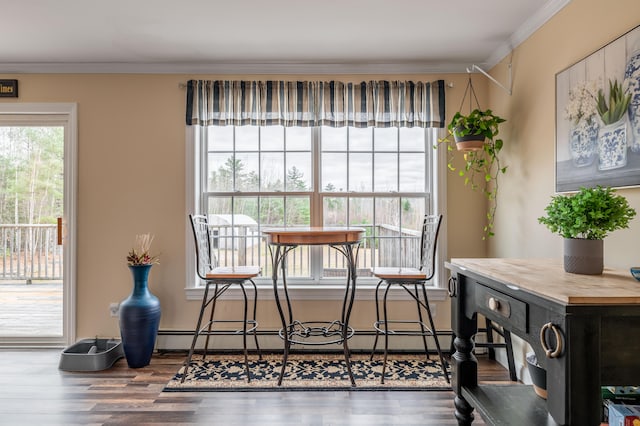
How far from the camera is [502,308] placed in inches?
58.4

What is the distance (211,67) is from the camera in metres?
3.31

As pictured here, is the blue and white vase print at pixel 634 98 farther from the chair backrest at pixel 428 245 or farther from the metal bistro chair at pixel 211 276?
the metal bistro chair at pixel 211 276

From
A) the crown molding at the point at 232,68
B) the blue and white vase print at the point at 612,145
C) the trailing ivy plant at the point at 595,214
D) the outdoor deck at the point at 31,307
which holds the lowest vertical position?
the outdoor deck at the point at 31,307

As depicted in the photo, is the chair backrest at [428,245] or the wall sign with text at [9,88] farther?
the wall sign with text at [9,88]

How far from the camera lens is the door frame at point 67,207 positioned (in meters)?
3.32

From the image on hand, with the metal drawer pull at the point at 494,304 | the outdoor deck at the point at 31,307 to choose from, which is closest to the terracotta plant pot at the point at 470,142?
the metal drawer pull at the point at 494,304

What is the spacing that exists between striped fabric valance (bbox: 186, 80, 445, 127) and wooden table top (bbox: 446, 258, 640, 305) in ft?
5.81

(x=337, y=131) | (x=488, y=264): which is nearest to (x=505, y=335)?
(x=488, y=264)

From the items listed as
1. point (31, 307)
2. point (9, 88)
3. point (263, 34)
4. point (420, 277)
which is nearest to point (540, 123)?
point (420, 277)

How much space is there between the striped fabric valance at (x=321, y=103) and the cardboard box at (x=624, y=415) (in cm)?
236

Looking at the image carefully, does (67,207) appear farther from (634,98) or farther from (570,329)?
(634,98)

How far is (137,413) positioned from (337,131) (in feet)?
8.25

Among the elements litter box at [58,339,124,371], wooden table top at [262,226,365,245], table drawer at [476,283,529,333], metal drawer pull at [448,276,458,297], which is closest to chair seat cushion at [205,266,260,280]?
wooden table top at [262,226,365,245]

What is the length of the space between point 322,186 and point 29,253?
2.66 meters
